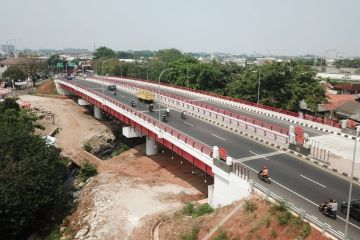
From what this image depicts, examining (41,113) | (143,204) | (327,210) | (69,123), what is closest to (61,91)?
(41,113)

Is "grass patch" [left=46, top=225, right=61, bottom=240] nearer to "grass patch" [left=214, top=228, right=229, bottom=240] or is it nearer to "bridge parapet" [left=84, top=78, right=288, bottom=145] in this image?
"grass patch" [left=214, top=228, right=229, bottom=240]

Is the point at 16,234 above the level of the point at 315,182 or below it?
below

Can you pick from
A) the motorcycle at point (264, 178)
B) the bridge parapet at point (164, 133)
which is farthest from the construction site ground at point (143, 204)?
the bridge parapet at point (164, 133)

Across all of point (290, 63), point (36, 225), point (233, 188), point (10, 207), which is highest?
point (290, 63)

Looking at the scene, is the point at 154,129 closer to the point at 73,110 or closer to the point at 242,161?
the point at 242,161

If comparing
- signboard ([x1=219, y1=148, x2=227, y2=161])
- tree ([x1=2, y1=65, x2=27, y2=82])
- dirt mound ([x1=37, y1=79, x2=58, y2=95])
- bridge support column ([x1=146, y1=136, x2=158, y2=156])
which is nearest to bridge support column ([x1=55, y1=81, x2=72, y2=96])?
dirt mound ([x1=37, y1=79, x2=58, y2=95])

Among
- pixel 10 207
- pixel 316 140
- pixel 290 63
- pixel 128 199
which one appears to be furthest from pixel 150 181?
pixel 290 63

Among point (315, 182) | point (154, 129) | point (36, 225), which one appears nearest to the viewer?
point (315, 182)

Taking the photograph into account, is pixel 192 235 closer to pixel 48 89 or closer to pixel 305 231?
pixel 305 231

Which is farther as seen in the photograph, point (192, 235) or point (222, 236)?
point (192, 235)
